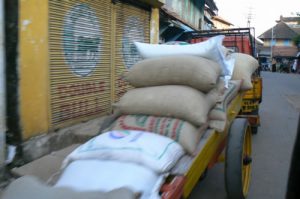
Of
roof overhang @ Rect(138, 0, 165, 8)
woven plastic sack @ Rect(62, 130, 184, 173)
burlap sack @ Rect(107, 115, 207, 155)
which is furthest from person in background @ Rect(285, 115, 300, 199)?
roof overhang @ Rect(138, 0, 165, 8)

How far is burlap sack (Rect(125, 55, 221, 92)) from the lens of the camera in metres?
3.39

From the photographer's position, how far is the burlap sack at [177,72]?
3.39 m

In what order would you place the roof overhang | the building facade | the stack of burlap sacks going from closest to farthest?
1. the stack of burlap sacks
2. the building facade
3. the roof overhang

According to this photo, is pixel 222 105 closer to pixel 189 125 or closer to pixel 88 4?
pixel 189 125

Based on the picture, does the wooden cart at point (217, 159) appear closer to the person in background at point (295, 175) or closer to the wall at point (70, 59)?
the person in background at point (295, 175)

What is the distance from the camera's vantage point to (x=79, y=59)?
6008mm

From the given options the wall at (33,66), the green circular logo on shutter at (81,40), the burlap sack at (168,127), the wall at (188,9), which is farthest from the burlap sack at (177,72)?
the wall at (188,9)

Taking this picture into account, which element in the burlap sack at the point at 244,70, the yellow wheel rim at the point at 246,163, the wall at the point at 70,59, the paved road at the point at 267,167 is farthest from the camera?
the burlap sack at the point at 244,70

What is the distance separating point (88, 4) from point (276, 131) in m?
4.42

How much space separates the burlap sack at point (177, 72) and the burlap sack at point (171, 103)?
9cm

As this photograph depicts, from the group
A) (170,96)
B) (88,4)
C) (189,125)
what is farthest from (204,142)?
(88,4)

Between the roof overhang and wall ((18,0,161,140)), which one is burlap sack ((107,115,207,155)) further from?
the roof overhang

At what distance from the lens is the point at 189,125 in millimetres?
3043

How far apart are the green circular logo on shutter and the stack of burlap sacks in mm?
2241
